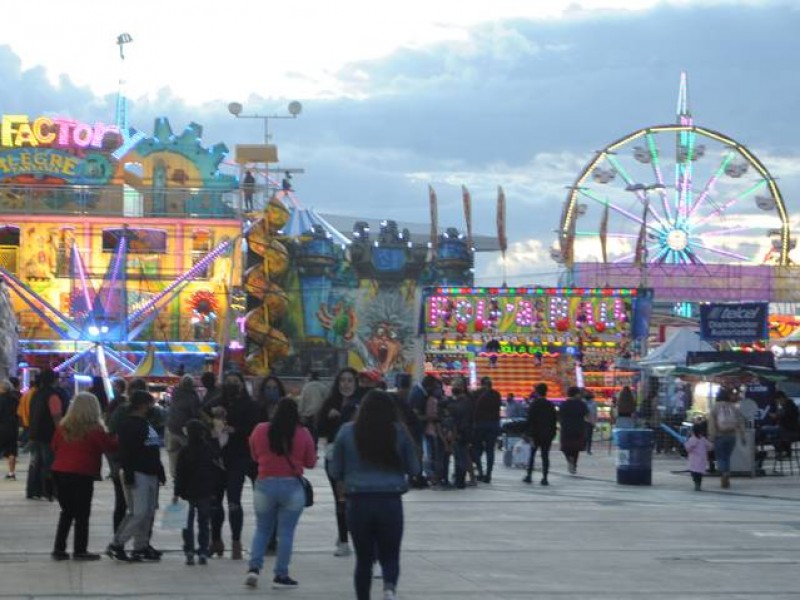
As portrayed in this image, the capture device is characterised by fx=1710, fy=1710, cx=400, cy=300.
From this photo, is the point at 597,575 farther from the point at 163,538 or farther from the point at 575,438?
the point at 575,438

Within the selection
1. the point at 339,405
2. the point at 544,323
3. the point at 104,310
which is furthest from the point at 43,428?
the point at 104,310

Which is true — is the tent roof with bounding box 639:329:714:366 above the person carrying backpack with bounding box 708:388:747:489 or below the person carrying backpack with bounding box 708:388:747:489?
above

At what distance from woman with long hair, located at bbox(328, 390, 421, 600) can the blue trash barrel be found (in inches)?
602

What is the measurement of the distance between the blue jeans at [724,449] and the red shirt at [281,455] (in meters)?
13.8

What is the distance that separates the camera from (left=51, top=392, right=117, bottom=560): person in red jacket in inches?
566

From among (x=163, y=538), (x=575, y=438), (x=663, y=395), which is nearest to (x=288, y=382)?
(x=663, y=395)

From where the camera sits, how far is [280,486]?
12.8 meters

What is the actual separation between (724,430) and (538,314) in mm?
25572

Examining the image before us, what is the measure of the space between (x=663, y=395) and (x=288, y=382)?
30543 millimetres

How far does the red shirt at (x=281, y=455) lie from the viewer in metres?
12.8

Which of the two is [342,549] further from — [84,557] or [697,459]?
[697,459]

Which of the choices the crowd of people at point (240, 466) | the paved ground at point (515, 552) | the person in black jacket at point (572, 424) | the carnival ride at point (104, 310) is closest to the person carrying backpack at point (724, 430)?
the paved ground at point (515, 552)

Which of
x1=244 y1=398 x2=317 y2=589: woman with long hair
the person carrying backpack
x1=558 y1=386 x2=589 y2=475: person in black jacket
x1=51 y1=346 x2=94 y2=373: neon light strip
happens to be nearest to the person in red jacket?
x1=244 y1=398 x2=317 y2=589: woman with long hair

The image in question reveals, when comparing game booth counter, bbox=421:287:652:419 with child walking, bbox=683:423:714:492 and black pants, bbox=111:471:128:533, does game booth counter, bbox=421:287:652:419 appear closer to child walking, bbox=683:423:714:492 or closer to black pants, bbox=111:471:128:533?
child walking, bbox=683:423:714:492
